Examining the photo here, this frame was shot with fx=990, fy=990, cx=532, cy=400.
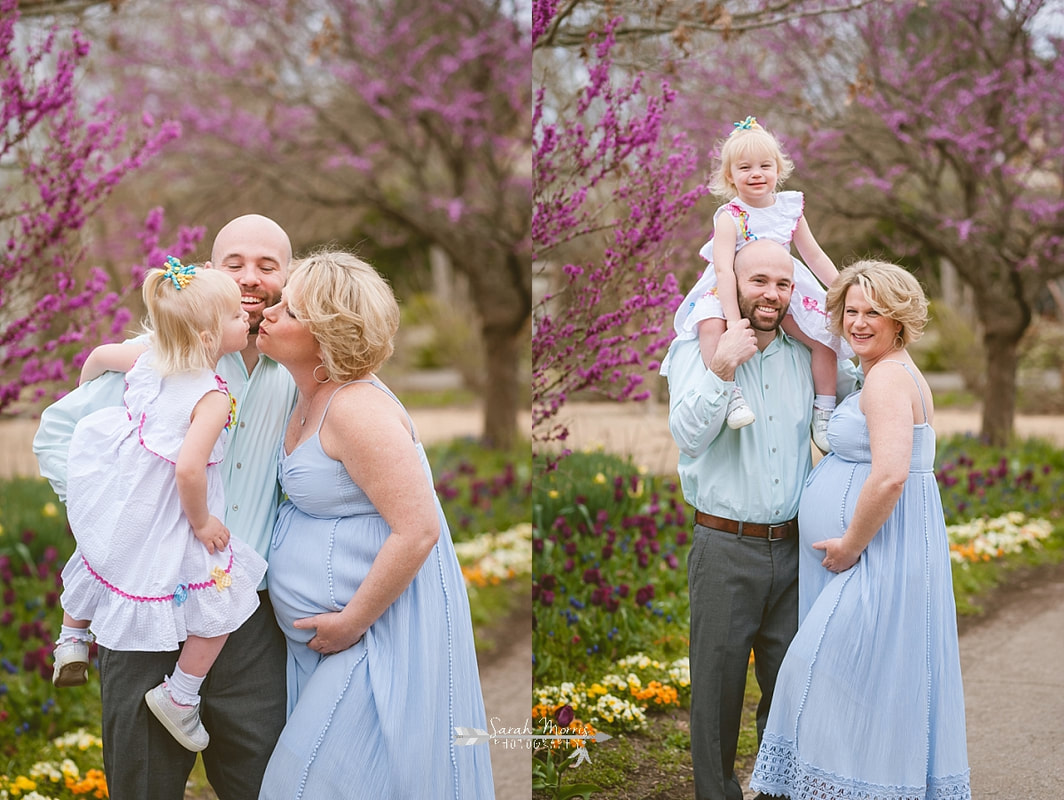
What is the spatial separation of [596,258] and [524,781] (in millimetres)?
2225

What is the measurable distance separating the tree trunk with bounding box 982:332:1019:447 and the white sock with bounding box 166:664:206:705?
497 centimetres

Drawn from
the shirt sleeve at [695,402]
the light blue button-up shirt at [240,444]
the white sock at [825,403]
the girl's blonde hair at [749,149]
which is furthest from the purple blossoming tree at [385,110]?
the light blue button-up shirt at [240,444]

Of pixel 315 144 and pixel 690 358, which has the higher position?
pixel 315 144

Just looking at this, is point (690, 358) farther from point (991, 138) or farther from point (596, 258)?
point (991, 138)

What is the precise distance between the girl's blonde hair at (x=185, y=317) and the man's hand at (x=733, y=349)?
1218 millimetres

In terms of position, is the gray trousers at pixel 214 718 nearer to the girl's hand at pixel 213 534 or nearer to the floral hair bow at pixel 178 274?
the girl's hand at pixel 213 534

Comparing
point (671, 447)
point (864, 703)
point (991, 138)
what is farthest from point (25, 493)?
point (991, 138)

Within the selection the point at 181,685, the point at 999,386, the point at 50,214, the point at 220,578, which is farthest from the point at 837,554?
the point at 999,386

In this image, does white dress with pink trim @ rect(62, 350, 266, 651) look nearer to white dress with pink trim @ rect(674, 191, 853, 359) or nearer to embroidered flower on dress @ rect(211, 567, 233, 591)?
embroidered flower on dress @ rect(211, 567, 233, 591)

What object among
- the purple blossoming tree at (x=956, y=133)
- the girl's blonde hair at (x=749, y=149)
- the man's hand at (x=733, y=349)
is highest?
the purple blossoming tree at (x=956, y=133)

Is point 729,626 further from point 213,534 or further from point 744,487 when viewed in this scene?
point 213,534

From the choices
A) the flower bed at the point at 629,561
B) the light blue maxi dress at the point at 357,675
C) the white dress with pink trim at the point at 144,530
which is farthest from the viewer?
the flower bed at the point at 629,561

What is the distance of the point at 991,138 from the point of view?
5.86m

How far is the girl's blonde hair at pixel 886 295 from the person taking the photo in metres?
2.45
